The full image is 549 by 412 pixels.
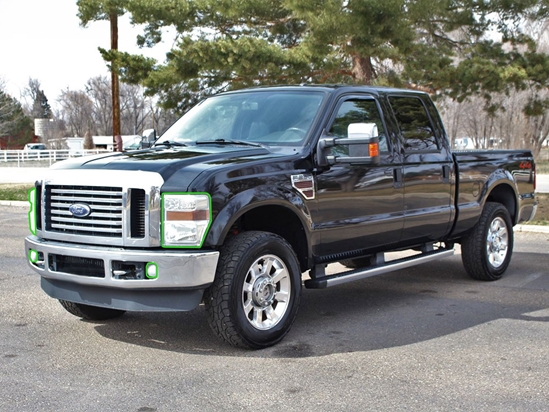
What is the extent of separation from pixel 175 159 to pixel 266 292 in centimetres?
119

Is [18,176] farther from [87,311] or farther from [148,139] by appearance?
[87,311]

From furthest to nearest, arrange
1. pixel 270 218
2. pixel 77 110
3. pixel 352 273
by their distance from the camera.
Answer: pixel 77 110, pixel 352 273, pixel 270 218

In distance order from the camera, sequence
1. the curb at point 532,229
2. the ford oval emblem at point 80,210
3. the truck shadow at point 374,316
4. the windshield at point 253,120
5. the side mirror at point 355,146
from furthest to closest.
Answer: the curb at point 532,229, the windshield at point 253,120, the side mirror at point 355,146, the truck shadow at point 374,316, the ford oval emblem at point 80,210

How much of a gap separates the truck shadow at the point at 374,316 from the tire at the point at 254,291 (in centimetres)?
17

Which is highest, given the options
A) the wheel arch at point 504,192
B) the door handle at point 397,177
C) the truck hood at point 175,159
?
the truck hood at point 175,159

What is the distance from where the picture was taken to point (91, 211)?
17.9ft

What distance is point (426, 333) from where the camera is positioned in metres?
6.11

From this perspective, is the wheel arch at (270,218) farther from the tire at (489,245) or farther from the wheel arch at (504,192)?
the wheel arch at (504,192)

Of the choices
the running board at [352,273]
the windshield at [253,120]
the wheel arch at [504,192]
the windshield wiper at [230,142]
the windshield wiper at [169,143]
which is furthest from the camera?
the wheel arch at [504,192]

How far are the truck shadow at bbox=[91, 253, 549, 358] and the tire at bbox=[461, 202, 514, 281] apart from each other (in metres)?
0.15

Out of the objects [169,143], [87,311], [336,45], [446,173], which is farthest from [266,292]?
[336,45]

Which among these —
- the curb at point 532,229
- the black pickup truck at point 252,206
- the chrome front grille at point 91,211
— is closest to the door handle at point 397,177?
the black pickup truck at point 252,206

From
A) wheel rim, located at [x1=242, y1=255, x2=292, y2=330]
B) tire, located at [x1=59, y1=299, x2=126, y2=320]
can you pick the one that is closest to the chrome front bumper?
wheel rim, located at [x1=242, y1=255, x2=292, y2=330]

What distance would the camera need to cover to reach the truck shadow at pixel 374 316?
5804 millimetres
